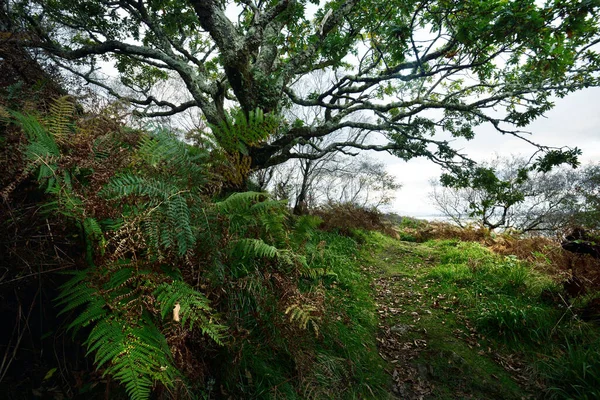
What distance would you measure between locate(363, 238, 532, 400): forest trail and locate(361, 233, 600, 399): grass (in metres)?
0.01

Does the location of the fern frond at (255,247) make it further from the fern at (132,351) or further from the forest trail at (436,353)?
the forest trail at (436,353)

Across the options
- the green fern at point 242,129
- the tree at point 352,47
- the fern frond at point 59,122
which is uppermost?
the tree at point 352,47

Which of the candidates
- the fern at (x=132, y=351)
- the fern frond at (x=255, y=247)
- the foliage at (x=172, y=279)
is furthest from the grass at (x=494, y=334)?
the fern at (x=132, y=351)

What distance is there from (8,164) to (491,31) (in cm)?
480

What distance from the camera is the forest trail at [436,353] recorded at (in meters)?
2.45

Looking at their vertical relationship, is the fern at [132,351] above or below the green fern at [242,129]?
below

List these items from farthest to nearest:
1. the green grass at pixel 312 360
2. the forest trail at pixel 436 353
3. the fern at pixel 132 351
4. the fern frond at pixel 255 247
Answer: the forest trail at pixel 436 353 < the fern frond at pixel 255 247 < the green grass at pixel 312 360 < the fern at pixel 132 351

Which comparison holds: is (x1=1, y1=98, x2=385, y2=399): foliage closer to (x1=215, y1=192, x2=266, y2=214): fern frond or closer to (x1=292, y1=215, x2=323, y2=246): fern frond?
(x1=215, y1=192, x2=266, y2=214): fern frond

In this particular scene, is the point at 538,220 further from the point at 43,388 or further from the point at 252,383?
the point at 43,388

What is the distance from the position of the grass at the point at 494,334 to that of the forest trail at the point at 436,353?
10mm

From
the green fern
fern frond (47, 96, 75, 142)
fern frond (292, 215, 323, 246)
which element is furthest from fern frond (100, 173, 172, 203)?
fern frond (292, 215, 323, 246)

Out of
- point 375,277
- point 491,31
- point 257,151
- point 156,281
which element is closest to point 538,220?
point 375,277

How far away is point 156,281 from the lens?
1.21m

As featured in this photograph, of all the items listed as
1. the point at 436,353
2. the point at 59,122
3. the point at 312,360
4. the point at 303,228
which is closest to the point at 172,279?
the point at 59,122
